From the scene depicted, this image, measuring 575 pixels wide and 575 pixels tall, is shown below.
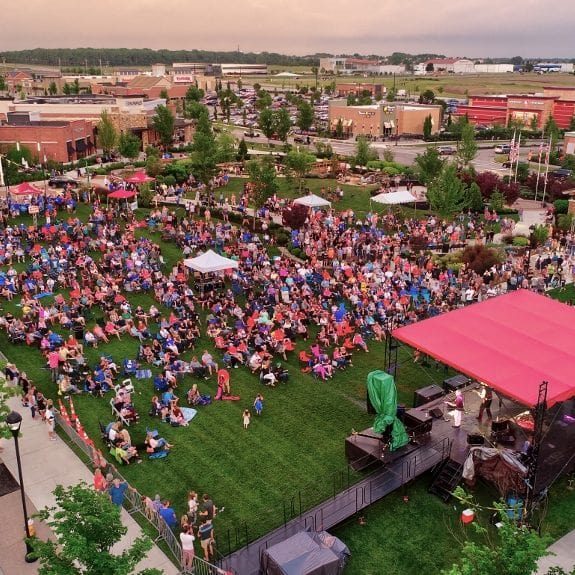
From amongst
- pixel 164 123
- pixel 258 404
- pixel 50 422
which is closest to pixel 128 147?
pixel 164 123

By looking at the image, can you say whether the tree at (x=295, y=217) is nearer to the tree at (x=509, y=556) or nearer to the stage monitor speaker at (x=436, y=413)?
the stage monitor speaker at (x=436, y=413)

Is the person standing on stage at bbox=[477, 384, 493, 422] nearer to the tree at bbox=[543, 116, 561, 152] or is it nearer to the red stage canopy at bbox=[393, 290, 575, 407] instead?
the red stage canopy at bbox=[393, 290, 575, 407]

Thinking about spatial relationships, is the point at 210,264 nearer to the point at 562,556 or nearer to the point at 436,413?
the point at 436,413

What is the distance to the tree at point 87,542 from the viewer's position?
9078 millimetres

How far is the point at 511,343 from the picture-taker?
53.3 ft

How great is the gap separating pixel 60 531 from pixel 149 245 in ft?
79.3

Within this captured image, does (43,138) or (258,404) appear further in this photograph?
(43,138)

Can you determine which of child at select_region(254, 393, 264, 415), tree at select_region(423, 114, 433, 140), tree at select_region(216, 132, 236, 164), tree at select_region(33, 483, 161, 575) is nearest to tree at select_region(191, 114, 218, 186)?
tree at select_region(216, 132, 236, 164)

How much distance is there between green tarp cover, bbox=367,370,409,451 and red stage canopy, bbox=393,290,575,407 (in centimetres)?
162

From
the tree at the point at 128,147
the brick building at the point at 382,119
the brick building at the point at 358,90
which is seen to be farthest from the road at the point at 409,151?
the brick building at the point at 358,90

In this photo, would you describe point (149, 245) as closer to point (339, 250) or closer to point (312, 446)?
point (339, 250)

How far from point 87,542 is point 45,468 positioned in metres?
7.64

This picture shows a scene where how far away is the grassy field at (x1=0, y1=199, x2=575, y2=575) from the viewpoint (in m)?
13.7

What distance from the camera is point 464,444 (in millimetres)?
15969
